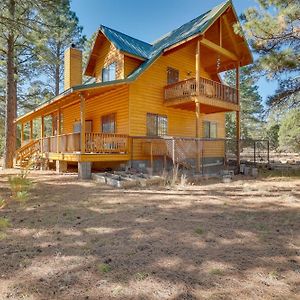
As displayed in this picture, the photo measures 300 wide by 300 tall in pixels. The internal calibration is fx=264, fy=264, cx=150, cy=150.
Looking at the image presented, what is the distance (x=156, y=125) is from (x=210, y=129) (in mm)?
5719

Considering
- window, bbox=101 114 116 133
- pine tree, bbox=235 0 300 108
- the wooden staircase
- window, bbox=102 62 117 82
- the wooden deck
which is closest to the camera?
pine tree, bbox=235 0 300 108

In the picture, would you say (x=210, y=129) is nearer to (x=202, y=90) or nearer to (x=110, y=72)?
(x=202, y=90)

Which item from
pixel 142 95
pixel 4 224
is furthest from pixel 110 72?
pixel 4 224

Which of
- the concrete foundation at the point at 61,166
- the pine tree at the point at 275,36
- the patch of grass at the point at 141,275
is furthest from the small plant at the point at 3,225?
the concrete foundation at the point at 61,166

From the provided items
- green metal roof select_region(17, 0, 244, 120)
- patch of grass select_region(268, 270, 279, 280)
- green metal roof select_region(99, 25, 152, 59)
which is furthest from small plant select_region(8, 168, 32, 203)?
green metal roof select_region(99, 25, 152, 59)

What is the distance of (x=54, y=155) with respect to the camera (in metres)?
14.9

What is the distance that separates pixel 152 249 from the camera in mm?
3945

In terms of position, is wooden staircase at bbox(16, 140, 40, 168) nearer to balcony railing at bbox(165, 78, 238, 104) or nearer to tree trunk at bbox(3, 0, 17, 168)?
tree trunk at bbox(3, 0, 17, 168)

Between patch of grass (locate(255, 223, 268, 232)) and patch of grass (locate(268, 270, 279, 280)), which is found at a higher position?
patch of grass (locate(255, 223, 268, 232))

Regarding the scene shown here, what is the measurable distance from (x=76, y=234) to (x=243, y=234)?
2903 millimetres

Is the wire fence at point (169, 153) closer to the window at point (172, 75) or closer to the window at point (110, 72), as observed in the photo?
the window at point (172, 75)

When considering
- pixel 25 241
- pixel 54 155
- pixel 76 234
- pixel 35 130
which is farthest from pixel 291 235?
pixel 35 130

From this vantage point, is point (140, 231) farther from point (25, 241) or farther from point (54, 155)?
point (54, 155)

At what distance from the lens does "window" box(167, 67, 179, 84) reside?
16805 mm
